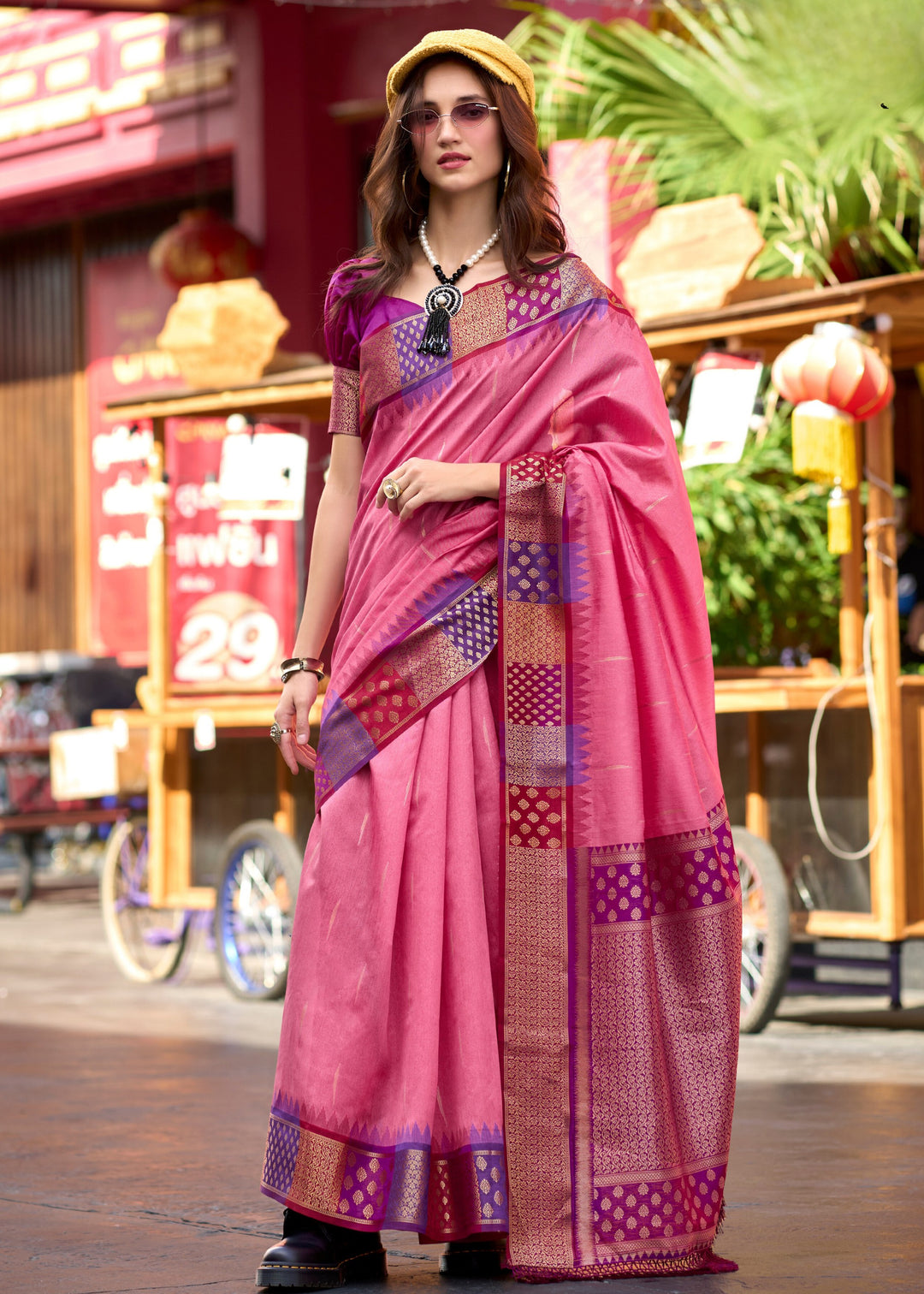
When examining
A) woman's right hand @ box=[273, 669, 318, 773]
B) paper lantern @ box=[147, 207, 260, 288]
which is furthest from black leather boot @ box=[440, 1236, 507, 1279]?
paper lantern @ box=[147, 207, 260, 288]

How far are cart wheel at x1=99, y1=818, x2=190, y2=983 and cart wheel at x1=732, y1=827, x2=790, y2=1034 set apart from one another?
7.80ft

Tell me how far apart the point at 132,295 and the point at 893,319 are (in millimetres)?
7439

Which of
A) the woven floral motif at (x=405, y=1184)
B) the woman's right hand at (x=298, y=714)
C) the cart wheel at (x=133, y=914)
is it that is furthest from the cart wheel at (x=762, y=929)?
the woven floral motif at (x=405, y=1184)

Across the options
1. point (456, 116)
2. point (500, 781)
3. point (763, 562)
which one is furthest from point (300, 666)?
point (763, 562)

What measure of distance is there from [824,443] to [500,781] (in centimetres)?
341

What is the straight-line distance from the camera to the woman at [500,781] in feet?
9.42

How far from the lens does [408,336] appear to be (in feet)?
10.2

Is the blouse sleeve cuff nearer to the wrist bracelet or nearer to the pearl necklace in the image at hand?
the pearl necklace

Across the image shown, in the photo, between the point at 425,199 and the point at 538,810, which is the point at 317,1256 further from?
the point at 425,199

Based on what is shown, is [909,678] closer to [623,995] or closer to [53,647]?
[623,995]

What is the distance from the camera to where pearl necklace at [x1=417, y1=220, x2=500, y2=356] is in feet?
10.1

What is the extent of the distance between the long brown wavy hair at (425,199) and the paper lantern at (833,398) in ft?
9.45

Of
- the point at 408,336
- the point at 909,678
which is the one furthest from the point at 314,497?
the point at 408,336

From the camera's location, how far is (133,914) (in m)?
8.08
